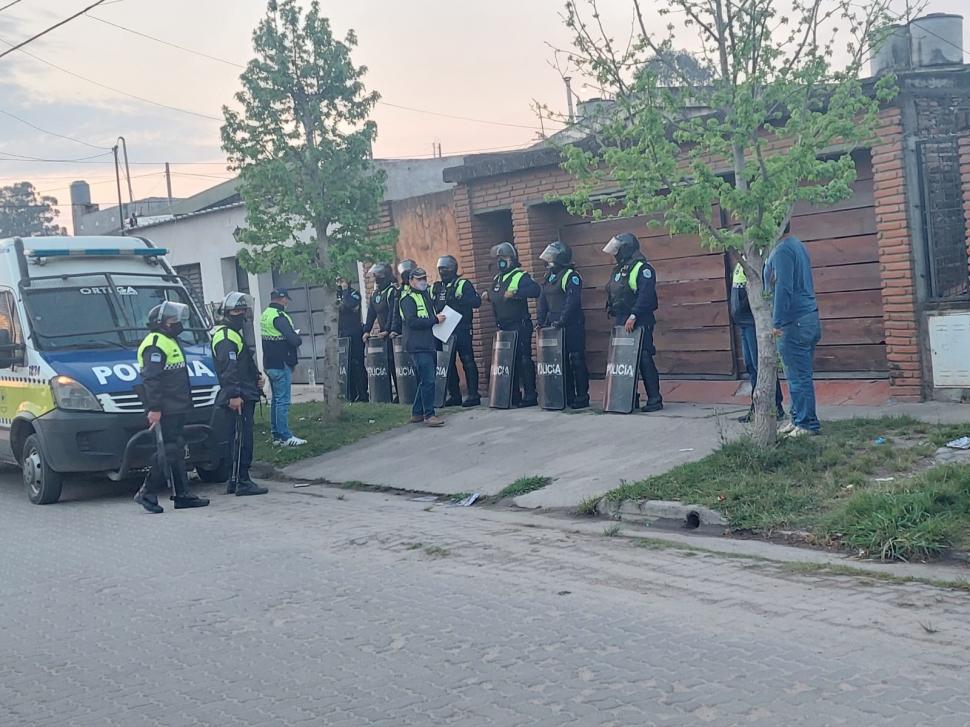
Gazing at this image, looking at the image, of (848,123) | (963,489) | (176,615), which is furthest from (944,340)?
(176,615)

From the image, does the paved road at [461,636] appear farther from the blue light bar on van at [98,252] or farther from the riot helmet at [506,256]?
the riot helmet at [506,256]

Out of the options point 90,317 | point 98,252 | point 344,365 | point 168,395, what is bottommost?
point 344,365

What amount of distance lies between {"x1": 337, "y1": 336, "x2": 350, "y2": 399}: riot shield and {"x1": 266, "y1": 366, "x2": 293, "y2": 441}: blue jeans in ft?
11.3

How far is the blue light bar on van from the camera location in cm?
1202

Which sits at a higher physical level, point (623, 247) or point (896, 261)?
point (623, 247)

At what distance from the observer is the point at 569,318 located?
13281mm

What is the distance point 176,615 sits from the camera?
22.6ft

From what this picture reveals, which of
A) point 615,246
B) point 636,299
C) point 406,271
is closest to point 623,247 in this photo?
point 615,246

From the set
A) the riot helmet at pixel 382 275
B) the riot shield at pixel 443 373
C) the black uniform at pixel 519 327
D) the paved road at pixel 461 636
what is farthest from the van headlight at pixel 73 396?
the riot helmet at pixel 382 275

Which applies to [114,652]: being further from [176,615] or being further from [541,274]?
[541,274]

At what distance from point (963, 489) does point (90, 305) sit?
329 inches

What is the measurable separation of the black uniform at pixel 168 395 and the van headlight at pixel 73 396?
2.13 feet

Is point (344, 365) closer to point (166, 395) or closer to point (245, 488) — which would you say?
point (245, 488)

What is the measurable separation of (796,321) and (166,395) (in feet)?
18.0
